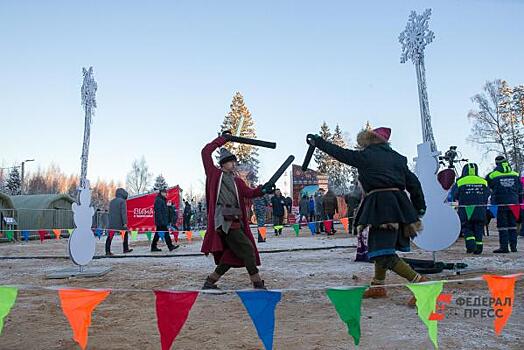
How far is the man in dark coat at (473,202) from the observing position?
8877mm

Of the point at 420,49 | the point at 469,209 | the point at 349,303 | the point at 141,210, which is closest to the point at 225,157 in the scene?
the point at 349,303

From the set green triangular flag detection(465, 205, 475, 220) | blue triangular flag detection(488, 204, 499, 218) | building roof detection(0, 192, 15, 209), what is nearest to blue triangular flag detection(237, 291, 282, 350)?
green triangular flag detection(465, 205, 475, 220)

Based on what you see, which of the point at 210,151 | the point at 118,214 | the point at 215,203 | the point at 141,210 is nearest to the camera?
the point at 215,203

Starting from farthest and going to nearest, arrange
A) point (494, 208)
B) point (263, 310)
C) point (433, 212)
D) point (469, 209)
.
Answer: point (494, 208)
point (469, 209)
point (433, 212)
point (263, 310)

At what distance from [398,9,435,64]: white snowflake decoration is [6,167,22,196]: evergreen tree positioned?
65669 mm

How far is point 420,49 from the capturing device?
2080 cm

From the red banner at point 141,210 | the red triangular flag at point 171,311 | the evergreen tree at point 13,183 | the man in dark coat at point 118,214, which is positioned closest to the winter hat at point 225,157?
the red triangular flag at point 171,311

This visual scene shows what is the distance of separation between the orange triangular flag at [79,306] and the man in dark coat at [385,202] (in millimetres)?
2376

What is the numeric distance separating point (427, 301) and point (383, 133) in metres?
2.21

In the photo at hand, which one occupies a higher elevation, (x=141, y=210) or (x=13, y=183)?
(x=13, y=183)

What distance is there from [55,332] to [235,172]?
2799 millimetres

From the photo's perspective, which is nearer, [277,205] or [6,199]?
[277,205]

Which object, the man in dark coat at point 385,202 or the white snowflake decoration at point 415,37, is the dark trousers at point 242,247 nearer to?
the man in dark coat at point 385,202

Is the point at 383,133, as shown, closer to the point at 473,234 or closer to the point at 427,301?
the point at 427,301
